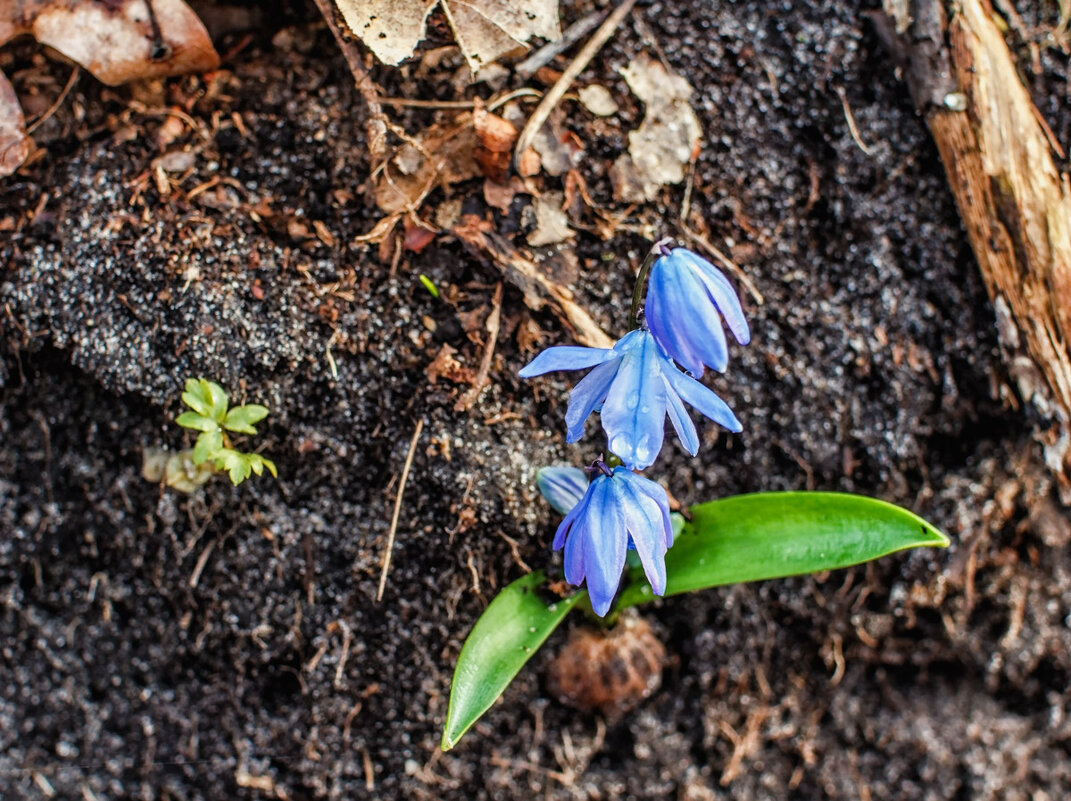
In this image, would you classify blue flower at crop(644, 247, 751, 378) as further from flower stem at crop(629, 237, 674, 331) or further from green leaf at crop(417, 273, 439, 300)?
green leaf at crop(417, 273, 439, 300)

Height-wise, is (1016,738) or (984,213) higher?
(984,213)

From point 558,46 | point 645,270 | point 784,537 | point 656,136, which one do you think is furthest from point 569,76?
point 784,537

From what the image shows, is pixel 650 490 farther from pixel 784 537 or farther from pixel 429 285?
pixel 429 285

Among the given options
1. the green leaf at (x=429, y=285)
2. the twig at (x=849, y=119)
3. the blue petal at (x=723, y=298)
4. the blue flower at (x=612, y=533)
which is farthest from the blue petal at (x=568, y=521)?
the twig at (x=849, y=119)

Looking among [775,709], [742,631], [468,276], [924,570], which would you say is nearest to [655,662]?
[742,631]

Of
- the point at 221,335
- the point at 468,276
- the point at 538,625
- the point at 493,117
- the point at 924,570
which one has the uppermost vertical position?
the point at 493,117

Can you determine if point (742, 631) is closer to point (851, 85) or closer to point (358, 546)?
point (358, 546)
